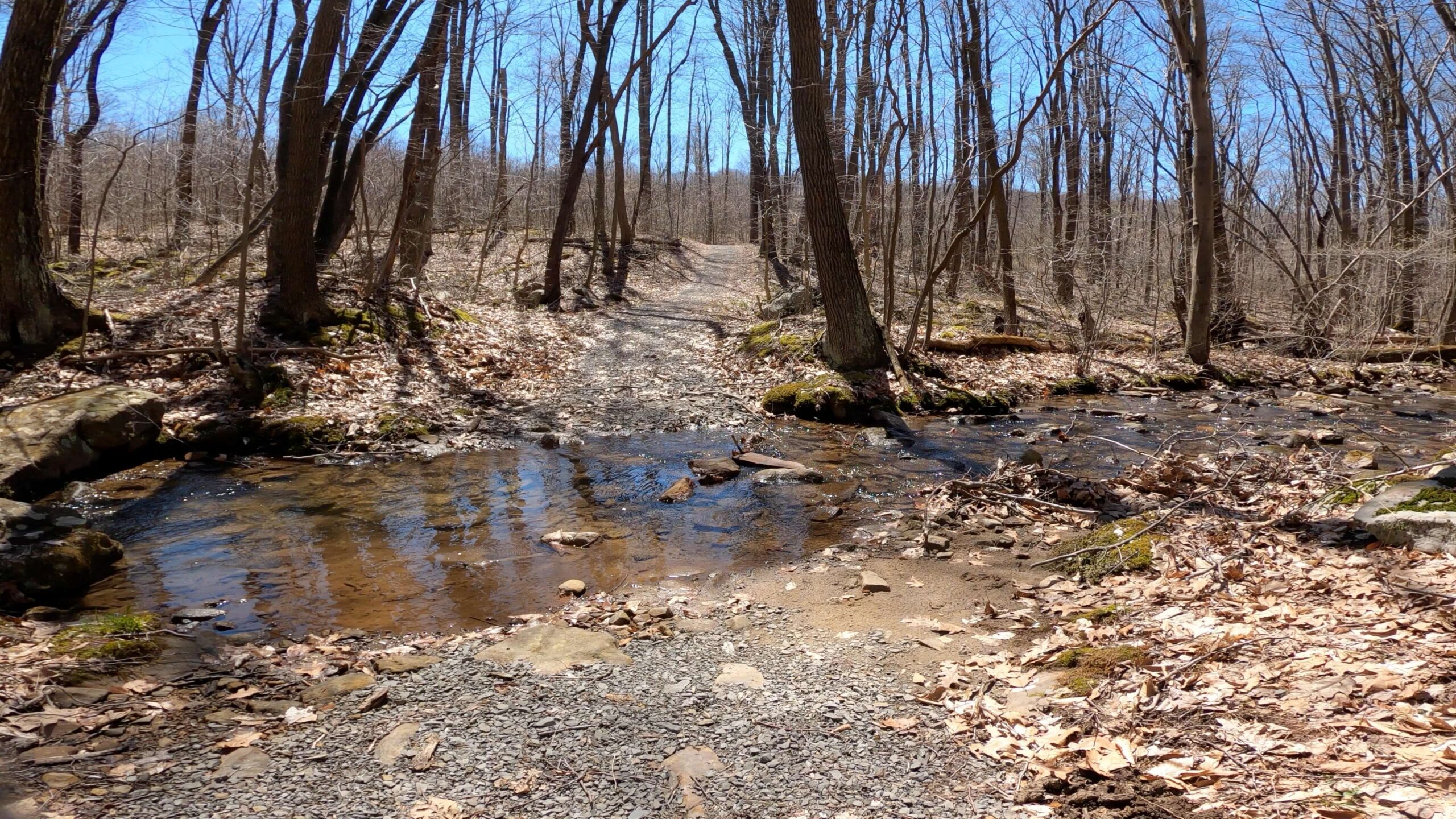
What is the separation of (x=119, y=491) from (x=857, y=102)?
1679 cm

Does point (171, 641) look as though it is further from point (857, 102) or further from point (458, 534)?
point (857, 102)

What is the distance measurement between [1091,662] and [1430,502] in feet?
8.29

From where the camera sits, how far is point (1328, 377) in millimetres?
14219

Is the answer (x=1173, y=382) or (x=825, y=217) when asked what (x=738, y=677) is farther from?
(x=1173, y=382)

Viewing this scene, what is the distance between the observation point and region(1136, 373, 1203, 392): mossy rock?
1380 centimetres

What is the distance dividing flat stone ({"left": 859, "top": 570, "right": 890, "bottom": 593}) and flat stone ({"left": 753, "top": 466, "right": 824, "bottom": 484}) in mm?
2675

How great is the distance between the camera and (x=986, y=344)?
51.1 ft

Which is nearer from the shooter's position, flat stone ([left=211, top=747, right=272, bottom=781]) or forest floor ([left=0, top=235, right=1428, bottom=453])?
flat stone ([left=211, top=747, right=272, bottom=781])

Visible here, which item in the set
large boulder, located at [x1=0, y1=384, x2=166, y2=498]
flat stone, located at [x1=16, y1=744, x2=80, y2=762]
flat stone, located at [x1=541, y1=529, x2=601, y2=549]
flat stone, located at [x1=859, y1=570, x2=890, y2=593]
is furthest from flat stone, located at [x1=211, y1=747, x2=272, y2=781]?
large boulder, located at [x1=0, y1=384, x2=166, y2=498]

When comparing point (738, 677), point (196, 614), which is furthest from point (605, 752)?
point (196, 614)

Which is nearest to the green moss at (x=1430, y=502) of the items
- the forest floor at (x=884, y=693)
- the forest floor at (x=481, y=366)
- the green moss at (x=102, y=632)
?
the forest floor at (x=884, y=693)

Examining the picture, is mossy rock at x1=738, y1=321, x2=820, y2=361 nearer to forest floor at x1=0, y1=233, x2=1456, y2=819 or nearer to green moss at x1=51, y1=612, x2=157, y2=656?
forest floor at x1=0, y1=233, x2=1456, y2=819

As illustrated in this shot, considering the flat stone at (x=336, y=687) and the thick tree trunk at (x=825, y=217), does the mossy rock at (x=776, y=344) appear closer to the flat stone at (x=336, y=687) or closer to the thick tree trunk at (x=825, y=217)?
the thick tree trunk at (x=825, y=217)

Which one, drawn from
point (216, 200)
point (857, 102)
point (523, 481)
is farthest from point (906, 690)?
point (216, 200)
